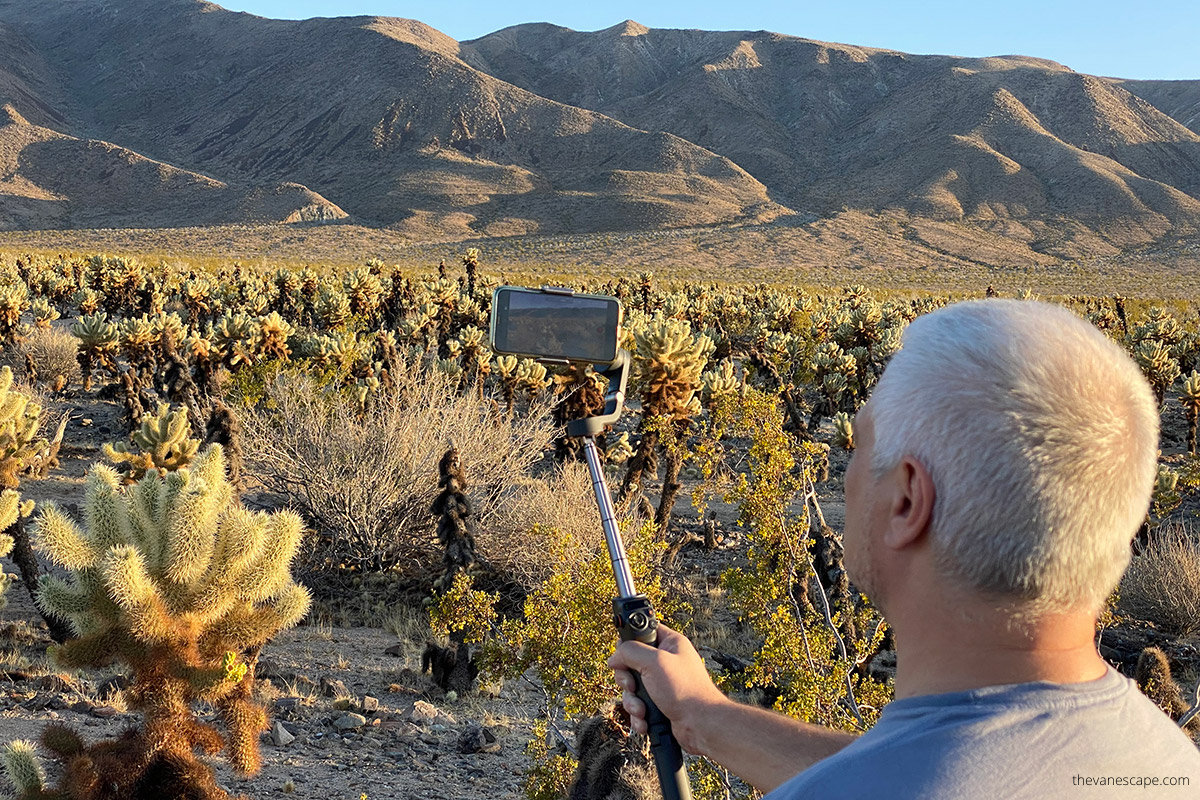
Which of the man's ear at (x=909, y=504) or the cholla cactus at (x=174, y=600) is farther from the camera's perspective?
the cholla cactus at (x=174, y=600)

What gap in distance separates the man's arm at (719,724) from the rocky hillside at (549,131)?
73.2 m

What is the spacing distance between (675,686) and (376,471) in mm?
7477

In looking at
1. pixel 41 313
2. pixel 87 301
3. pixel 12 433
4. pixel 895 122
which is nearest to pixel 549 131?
pixel 895 122

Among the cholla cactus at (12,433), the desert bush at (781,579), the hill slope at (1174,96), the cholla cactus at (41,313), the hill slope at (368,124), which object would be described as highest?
the hill slope at (1174,96)

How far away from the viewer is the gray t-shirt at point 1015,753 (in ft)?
3.24

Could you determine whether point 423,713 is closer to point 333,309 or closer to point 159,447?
A: point 159,447

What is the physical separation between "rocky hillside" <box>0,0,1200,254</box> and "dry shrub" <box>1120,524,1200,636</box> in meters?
65.4

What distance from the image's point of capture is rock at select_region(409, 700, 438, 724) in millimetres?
5691

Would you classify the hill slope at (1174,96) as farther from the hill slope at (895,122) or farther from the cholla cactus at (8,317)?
the cholla cactus at (8,317)

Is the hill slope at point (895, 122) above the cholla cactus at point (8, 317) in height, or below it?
above

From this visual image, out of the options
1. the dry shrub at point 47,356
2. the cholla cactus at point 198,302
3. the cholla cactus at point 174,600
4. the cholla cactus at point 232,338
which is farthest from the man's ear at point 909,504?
the cholla cactus at point 198,302

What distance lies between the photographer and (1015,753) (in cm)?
100

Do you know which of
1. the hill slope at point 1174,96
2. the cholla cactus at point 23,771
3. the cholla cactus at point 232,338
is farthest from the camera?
the hill slope at point 1174,96

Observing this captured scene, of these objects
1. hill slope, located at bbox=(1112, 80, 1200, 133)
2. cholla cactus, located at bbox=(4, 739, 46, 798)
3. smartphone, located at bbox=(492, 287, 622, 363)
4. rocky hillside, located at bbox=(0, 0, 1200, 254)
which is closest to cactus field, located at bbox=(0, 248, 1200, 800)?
cholla cactus, located at bbox=(4, 739, 46, 798)
